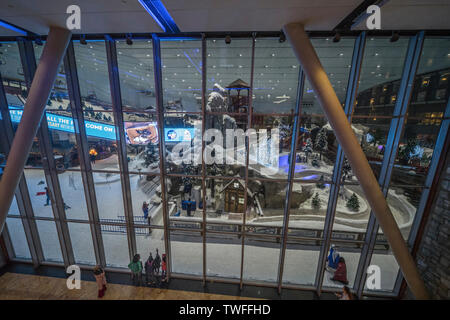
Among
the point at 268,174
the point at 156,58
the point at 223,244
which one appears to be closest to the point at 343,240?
the point at 268,174

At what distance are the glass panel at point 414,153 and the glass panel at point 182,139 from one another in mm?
6602

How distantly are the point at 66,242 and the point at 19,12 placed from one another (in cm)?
769

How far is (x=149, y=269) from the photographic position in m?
7.18

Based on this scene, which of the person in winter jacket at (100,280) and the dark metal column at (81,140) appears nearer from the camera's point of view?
the dark metal column at (81,140)

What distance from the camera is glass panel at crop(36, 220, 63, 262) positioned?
8164 mm

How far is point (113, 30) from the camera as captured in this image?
5195mm

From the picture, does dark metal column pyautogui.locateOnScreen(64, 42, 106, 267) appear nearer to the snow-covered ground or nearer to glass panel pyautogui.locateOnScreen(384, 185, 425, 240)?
the snow-covered ground

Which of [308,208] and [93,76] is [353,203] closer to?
[308,208]

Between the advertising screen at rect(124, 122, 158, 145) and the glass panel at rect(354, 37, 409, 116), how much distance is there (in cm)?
670

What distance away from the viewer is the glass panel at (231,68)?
6.12 m

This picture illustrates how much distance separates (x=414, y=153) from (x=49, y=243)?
14.6 meters

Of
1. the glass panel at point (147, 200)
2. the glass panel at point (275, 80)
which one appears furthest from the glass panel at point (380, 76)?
the glass panel at point (147, 200)

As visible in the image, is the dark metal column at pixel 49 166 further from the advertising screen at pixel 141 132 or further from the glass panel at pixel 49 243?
the advertising screen at pixel 141 132

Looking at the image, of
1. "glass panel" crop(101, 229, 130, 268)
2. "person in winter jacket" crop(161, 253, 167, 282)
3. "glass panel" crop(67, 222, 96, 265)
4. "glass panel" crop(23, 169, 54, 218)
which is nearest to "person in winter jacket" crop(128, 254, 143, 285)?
"person in winter jacket" crop(161, 253, 167, 282)
